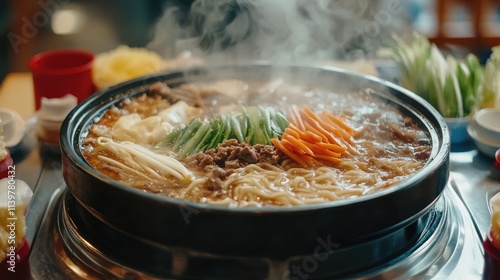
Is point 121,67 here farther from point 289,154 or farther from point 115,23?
point 115,23

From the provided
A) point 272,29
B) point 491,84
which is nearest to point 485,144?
point 491,84

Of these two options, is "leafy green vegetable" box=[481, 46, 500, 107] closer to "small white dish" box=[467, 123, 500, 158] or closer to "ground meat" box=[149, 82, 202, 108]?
"small white dish" box=[467, 123, 500, 158]

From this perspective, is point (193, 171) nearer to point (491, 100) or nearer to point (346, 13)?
point (491, 100)

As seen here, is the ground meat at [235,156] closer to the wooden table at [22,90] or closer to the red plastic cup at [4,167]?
the red plastic cup at [4,167]

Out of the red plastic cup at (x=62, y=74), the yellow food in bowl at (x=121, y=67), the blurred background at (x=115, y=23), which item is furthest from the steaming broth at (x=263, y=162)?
the blurred background at (x=115, y=23)

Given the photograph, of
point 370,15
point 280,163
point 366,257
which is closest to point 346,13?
point 370,15

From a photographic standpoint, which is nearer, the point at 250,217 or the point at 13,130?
the point at 250,217
